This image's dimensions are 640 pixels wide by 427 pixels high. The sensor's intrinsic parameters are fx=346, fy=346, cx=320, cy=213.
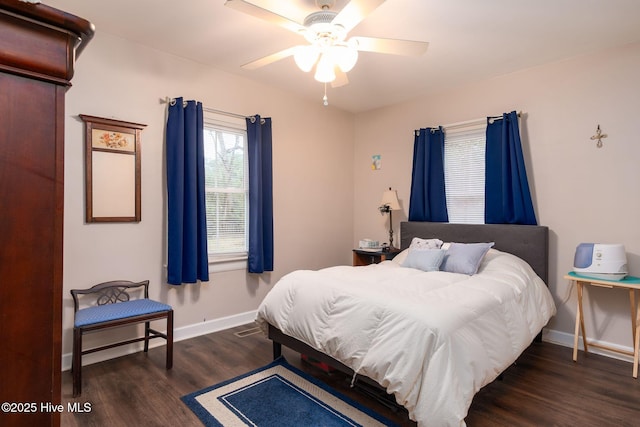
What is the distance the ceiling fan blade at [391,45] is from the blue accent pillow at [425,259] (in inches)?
68.4

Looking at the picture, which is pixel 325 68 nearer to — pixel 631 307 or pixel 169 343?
pixel 169 343

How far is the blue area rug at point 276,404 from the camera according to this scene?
6.61ft

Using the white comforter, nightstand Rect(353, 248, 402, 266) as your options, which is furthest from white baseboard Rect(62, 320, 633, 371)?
nightstand Rect(353, 248, 402, 266)

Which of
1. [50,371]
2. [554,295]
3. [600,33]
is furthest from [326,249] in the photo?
[50,371]

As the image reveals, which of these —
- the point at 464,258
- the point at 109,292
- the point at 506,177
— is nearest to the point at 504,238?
the point at 506,177

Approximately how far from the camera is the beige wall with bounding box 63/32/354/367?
2.74 meters

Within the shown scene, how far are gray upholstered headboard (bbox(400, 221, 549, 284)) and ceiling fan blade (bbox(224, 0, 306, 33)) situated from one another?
106 inches

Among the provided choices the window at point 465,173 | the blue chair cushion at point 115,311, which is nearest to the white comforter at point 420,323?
the blue chair cushion at point 115,311

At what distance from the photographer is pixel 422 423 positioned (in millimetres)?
1665

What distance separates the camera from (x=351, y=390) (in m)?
2.36

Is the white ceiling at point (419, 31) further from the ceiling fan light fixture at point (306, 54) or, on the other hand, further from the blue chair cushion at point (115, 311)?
the blue chair cushion at point (115, 311)

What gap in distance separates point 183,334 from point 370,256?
2345 mm

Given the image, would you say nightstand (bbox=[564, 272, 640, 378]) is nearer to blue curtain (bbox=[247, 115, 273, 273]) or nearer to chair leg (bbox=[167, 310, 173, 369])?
blue curtain (bbox=[247, 115, 273, 273])

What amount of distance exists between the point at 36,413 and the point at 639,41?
4327mm
